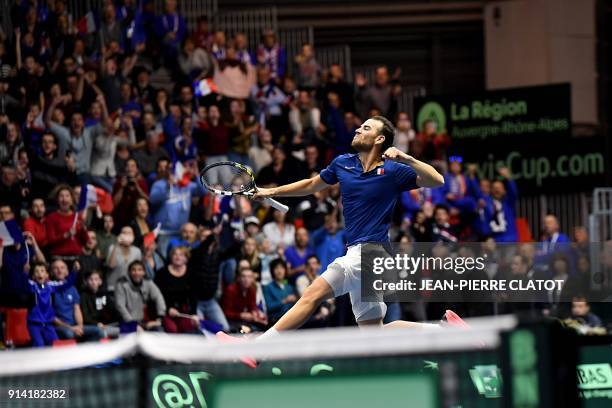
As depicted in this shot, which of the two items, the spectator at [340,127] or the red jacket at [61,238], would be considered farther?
the spectator at [340,127]

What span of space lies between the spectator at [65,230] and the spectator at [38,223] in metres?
0.06

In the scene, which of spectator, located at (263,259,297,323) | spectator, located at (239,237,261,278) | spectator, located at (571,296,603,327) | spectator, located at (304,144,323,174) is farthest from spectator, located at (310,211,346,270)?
spectator, located at (571,296,603,327)

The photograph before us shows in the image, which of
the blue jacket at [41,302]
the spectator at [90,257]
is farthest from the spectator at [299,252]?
the blue jacket at [41,302]

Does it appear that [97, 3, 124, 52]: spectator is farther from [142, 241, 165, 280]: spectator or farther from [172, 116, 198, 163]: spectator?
[142, 241, 165, 280]: spectator

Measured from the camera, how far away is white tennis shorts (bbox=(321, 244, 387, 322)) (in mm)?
10016

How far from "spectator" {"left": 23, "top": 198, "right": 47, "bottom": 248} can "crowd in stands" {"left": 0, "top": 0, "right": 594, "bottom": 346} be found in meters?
0.02

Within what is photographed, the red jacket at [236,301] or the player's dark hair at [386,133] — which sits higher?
the player's dark hair at [386,133]

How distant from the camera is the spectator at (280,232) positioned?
704 inches

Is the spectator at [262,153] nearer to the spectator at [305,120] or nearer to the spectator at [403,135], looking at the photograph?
the spectator at [305,120]

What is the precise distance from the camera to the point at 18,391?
20.5ft

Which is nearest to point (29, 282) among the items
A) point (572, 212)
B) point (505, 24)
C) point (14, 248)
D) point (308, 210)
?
point (14, 248)

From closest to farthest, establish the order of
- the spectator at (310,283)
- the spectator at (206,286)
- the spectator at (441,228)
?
1. the spectator at (206,286)
2. the spectator at (310,283)
3. the spectator at (441,228)

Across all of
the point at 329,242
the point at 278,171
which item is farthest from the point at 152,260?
the point at 278,171

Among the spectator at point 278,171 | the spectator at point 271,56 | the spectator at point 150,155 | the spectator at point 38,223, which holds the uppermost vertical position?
the spectator at point 271,56
